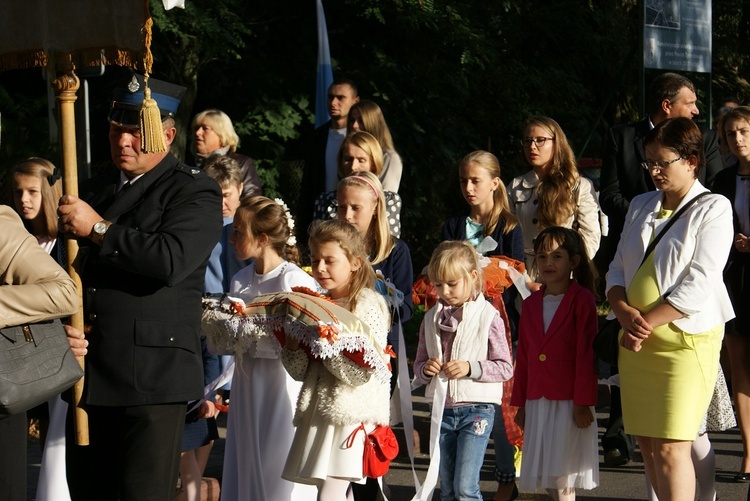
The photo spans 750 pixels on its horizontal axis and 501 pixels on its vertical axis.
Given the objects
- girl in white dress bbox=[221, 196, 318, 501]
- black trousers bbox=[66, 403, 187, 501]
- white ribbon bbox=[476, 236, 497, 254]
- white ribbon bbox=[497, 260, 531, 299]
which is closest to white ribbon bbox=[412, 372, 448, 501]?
girl in white dress bbox=[221, 196, 318, 501]

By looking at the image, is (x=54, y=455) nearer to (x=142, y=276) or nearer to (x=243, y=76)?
(x=142, y=276)

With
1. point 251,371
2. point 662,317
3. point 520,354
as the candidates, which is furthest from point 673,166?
point 251,371

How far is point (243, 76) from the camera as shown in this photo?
14195 millimetres

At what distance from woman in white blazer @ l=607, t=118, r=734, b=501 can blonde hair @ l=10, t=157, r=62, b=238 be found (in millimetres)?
3117

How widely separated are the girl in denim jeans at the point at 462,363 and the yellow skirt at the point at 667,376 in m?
0.91

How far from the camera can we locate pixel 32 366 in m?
4.11

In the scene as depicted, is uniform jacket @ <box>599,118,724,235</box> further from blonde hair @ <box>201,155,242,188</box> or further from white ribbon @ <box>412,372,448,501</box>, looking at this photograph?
blonde hair @ <box>201,155,242,188</box>

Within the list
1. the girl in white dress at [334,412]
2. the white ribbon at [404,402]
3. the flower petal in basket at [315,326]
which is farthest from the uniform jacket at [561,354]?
the flower petal in basket at [315,326]

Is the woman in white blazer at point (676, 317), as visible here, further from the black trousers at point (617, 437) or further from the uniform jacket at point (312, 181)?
the uniform jacket at point (312, 181)

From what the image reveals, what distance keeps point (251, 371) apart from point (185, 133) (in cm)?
770

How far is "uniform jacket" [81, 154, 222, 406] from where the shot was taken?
456 cm

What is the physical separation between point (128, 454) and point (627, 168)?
4.42m

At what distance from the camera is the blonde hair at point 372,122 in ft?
28.5

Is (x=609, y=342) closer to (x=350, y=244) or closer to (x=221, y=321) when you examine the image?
(x=350, y=244)
